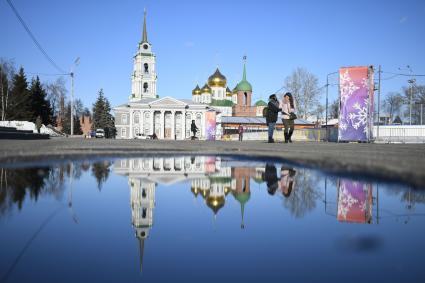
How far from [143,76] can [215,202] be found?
77525 millimetres

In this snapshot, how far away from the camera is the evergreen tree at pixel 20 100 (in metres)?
49.6

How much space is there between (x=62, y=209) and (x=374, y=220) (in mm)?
1760

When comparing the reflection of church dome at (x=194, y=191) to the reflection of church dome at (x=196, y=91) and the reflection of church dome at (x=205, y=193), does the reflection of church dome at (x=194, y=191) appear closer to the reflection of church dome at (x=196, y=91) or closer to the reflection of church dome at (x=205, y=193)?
the reflection of church dome at (x=205, y=193)

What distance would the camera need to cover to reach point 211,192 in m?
2.78

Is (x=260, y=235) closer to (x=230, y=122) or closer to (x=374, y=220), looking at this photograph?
(x=374, y=220)

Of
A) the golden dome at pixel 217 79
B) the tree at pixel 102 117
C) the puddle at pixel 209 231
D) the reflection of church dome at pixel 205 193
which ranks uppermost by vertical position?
the golden dome at pixel 217 79

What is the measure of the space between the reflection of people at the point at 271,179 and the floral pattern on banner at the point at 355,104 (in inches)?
707

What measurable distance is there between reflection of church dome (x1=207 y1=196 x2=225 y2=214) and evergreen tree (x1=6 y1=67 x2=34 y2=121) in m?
53.7

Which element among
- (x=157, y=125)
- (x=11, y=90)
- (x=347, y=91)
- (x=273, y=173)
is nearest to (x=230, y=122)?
(x=157, y=125)

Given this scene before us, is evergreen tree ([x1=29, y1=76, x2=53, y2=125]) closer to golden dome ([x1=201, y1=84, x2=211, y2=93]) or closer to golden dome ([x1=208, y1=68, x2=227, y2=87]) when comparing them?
golden dome ([x1=201, y1=84, x2=211, y2=93])

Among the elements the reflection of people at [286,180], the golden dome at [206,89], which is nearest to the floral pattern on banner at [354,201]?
the reflection of people at [286,180]

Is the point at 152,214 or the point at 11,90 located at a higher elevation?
the point at 11,90

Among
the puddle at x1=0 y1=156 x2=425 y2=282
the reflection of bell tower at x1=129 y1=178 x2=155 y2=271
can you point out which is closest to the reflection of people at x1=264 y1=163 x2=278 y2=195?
the puddle at x1=0 y1=156 x2=425 y2=282

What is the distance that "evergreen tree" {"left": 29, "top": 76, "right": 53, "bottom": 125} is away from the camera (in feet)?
193
